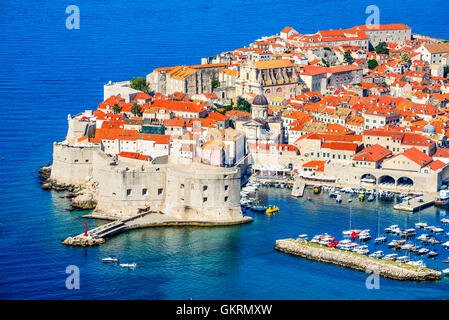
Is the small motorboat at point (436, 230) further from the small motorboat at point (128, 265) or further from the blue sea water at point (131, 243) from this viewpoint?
the small motorboat at point (128, 265)

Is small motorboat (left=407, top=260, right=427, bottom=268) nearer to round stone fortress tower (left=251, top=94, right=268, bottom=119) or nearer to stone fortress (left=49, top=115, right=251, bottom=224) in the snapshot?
stone fortress (left=49, top=115, right=251, bottom=224)

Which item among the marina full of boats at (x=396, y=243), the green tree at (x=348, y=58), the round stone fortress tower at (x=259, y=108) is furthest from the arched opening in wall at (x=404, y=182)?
the green tree at (x=348, y=58)

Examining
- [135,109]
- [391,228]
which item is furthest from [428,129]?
[135,109]

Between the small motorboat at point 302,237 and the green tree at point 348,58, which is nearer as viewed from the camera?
the small motorboat at point 302,237

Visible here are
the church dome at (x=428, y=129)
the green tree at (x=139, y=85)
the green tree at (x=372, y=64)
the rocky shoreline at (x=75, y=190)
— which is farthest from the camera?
the green tree at (x=372, y=64)

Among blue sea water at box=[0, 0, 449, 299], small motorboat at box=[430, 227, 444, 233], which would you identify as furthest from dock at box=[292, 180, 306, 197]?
small motorboat at box=[430, 227, 444, 233]

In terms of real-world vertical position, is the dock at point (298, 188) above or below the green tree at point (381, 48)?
below
